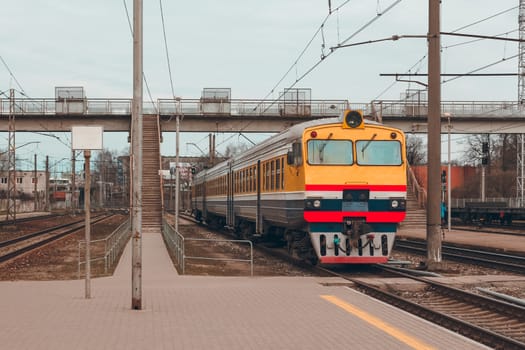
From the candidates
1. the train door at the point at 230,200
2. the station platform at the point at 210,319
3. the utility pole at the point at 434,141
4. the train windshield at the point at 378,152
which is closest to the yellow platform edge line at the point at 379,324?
the station platform at the point at 210,319

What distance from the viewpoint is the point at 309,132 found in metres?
16.7

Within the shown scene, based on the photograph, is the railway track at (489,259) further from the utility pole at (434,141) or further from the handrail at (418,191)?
the handrail at (418,191)

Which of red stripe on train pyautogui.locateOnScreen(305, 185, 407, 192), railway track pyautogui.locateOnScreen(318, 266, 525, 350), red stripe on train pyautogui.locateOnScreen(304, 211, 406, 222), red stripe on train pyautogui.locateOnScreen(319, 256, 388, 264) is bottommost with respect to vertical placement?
railway track pyautogui.locateOnScreen(318, 266, 525, 350)

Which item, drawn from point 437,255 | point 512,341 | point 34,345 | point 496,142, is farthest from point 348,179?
point 496,142

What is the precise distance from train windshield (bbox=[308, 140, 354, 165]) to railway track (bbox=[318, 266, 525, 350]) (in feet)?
10.1

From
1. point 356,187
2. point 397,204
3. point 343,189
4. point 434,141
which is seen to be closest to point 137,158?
point 343,189

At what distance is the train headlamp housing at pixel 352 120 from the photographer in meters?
17.0

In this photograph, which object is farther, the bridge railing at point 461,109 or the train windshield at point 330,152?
the bridge railing at point 461,109

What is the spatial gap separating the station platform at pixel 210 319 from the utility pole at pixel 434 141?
4.51 metres

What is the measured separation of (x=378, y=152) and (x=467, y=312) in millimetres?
6065

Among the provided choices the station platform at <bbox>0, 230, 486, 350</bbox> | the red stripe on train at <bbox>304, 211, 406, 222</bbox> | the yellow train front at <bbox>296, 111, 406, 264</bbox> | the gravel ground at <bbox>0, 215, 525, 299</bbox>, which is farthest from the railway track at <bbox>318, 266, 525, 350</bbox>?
the red stripe on train at <bbox>304, 211, 406, 222</bbox>

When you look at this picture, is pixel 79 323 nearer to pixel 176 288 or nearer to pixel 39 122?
pixel 176 288

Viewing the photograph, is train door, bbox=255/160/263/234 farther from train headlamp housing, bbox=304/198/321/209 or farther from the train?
train headlamp housing, bbox=304/198/321/209

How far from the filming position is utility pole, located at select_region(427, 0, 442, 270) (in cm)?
1806
